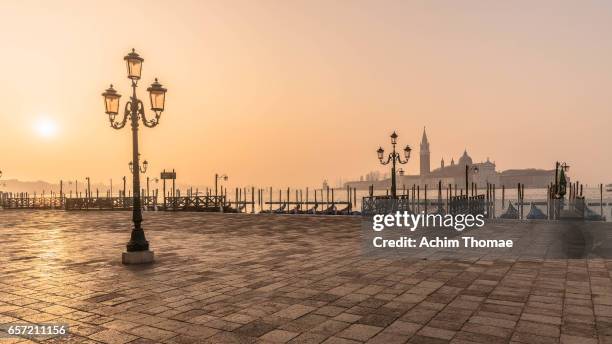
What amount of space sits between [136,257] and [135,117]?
311cm

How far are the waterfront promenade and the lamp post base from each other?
0.24m

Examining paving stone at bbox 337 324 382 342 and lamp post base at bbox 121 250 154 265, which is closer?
paving stone at bbox 337 324 382 342

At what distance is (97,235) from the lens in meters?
14.6

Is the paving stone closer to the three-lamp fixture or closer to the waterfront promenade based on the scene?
the waterfront promenade

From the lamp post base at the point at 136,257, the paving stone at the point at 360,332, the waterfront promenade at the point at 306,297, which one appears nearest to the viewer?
the paving stone at the point at 360,332

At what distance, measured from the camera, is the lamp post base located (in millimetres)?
8875

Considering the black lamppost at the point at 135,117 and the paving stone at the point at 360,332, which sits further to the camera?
the black lamppost at the point at 135,117

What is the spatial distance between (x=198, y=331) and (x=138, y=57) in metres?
6.84

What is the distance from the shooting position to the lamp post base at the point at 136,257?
8875 mm

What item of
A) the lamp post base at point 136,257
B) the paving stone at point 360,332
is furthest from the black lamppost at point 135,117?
the paving stone at point 360,332

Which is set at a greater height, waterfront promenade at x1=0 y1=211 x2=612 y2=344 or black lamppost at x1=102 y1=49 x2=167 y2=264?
black lamppost at x1=102 y1=49 x2=167 y2=264

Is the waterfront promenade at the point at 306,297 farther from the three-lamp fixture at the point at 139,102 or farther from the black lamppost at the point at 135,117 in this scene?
the three-lamp fixture at the point at 139,102

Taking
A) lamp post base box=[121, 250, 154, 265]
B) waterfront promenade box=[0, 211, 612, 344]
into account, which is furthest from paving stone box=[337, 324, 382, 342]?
lamp post base box=[121, 250, 154, 265]

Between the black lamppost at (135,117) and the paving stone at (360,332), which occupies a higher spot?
the black lamppost at (135,117)
